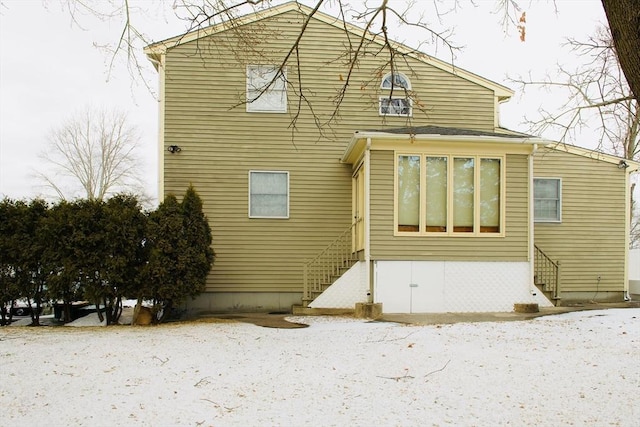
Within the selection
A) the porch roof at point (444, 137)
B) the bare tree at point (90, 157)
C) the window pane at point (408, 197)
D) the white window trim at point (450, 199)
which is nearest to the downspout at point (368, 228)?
the porch roof at point (444, 137)

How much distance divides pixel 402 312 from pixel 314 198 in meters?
3.39

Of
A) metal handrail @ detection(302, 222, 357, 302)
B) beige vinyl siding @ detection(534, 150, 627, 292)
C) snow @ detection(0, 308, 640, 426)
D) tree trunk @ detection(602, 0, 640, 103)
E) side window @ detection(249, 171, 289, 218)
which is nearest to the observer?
tree trunk @ detection(602, 0, 640, 103)

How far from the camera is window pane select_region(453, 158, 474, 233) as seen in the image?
10.6 m

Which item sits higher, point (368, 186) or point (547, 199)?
point (368, 186)

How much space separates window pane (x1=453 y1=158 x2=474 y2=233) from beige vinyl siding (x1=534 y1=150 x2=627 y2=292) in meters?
3.12

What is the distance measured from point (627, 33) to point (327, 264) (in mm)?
8976

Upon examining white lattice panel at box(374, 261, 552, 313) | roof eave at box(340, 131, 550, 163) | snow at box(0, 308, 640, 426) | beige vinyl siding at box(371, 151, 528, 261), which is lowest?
snow at box(0, 308, 640, 426)

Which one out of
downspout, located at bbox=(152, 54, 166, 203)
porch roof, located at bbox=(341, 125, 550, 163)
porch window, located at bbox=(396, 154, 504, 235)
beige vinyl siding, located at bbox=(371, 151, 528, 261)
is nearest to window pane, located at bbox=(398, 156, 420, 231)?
porch window, located at bbox=(396, 154, 504, 235)

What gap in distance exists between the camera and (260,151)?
12344 millimetres

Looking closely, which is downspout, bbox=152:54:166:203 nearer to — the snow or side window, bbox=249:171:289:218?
side window, bbox=249:171:289:218

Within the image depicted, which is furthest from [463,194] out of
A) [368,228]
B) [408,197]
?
[368,228]

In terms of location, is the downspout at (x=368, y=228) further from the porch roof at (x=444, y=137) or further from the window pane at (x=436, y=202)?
the window pane at (x=436, y=202)

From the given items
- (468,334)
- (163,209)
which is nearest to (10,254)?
(163,209)

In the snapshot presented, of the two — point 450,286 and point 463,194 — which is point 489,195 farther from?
point 450,286
